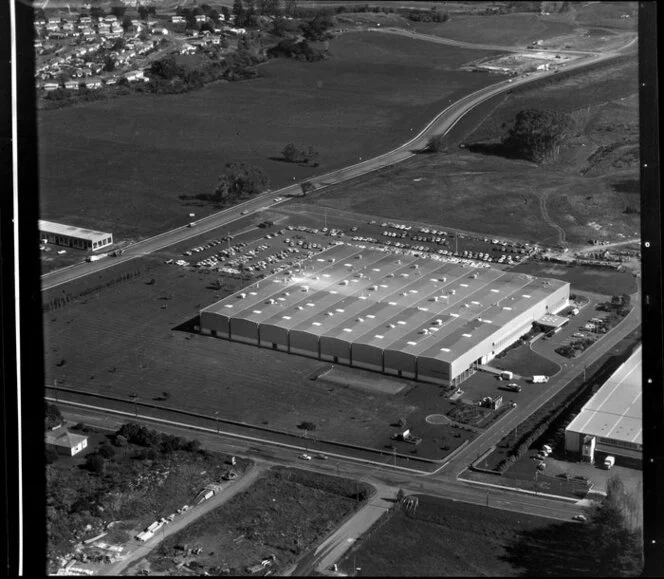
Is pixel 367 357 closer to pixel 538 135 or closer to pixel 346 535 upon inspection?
pixel 346 535

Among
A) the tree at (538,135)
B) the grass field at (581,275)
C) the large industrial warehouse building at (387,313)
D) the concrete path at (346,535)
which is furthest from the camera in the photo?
the tree at (538,135)

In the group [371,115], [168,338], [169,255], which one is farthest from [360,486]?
[371,115]

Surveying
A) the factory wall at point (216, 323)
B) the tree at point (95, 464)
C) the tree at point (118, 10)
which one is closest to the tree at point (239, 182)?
the factory wall at point (216, 323)

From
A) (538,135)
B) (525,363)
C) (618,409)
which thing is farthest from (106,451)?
(538,135)

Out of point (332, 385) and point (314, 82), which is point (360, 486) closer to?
point (332, 385)

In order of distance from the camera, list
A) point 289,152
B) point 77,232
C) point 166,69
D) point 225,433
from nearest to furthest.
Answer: point 225,433 < point 77,232 < point 166,69 < point 289,152

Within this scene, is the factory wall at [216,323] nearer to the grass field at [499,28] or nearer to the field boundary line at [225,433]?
the field boundary line at [225,433]
